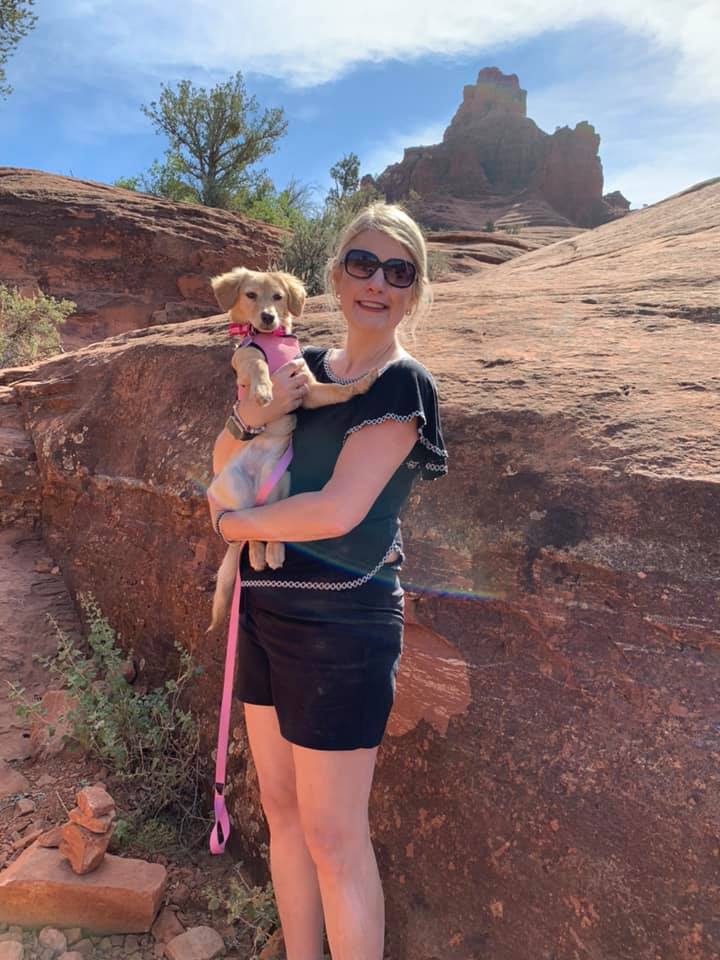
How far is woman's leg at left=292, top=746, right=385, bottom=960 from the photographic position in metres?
1.83

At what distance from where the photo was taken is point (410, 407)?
1.81 metres

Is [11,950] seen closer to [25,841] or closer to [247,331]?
[25,841]

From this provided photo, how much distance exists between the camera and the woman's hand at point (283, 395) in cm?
210

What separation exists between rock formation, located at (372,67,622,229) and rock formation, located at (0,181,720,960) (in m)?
39.4

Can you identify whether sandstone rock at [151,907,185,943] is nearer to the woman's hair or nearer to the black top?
the black top

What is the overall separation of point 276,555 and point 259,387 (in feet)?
1.68

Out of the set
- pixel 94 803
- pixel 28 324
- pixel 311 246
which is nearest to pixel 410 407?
pixel 94 803

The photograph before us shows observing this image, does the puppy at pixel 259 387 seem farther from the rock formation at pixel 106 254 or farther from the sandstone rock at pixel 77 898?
the rock formation at pixel 106 254

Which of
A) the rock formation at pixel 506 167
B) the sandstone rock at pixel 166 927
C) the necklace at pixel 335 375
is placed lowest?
the sandstone rock at pixel 166 927

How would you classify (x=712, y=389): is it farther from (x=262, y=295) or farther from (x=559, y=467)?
(x=262, y=295)

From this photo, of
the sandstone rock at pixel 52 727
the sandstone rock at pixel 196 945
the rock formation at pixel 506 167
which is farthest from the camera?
the rock formation at pixel 506 167

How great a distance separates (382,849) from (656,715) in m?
1.02

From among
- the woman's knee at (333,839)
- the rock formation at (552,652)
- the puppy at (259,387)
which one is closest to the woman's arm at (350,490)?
the puppy at (259,387)

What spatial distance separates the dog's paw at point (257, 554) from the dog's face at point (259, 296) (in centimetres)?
71
